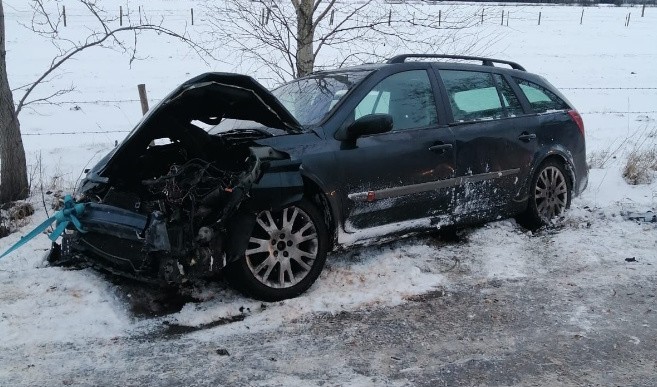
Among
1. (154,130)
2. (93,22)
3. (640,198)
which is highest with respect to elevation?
(93,22)

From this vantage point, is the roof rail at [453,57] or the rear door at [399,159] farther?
the roof rail at [453,57]

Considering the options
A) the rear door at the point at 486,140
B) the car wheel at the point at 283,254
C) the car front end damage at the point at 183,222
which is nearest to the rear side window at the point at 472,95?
the rear door at the point at 486,140

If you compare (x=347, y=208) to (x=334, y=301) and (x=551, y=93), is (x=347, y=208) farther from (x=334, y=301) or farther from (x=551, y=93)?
(x=551, y=93)

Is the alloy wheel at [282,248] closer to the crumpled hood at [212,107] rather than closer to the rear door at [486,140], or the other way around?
the crumpled hood at [212,107]

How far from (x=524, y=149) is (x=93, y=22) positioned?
113 feet

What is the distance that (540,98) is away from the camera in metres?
6.18

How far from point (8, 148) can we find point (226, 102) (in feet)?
10.3

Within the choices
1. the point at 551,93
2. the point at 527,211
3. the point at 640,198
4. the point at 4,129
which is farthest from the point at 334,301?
the point at 640,198

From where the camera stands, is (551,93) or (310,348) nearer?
(310,348)

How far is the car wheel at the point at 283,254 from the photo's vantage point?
4254 mm

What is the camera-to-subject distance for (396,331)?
398 cm

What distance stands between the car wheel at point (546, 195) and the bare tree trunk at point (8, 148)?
522 centimetres

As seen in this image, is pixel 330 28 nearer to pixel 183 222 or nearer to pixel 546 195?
pixel 546 195

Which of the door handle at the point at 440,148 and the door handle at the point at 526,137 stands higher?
the door handle at the point at 526,137
